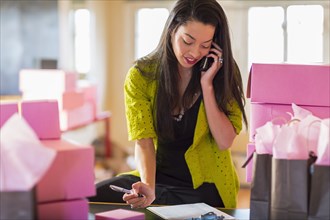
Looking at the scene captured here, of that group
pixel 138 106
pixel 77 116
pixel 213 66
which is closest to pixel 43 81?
pixel 77 116

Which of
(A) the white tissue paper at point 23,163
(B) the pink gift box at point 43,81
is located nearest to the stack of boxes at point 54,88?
(B) the pink gift box at point 43,81

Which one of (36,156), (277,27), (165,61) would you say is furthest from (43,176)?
(277,27)

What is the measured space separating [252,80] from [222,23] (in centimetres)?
34

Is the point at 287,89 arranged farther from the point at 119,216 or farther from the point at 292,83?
the point at 119,216

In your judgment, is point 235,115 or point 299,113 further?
point 235,115

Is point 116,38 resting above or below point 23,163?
above

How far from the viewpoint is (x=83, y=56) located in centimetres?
555

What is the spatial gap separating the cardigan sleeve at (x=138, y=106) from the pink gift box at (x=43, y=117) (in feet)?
1.73

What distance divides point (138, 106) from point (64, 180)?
69 cm

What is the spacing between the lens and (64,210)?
1.24m

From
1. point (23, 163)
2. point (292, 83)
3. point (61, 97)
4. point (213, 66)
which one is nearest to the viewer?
point (23, 163)

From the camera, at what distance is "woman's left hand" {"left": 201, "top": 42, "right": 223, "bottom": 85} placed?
1.85 meters

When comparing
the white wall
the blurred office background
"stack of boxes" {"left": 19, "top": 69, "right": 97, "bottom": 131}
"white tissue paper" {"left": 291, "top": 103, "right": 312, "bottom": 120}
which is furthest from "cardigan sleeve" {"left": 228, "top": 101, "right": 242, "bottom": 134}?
the white wall

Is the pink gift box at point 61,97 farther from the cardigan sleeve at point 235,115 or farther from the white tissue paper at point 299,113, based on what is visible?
the white tissue paper at point 299,113
